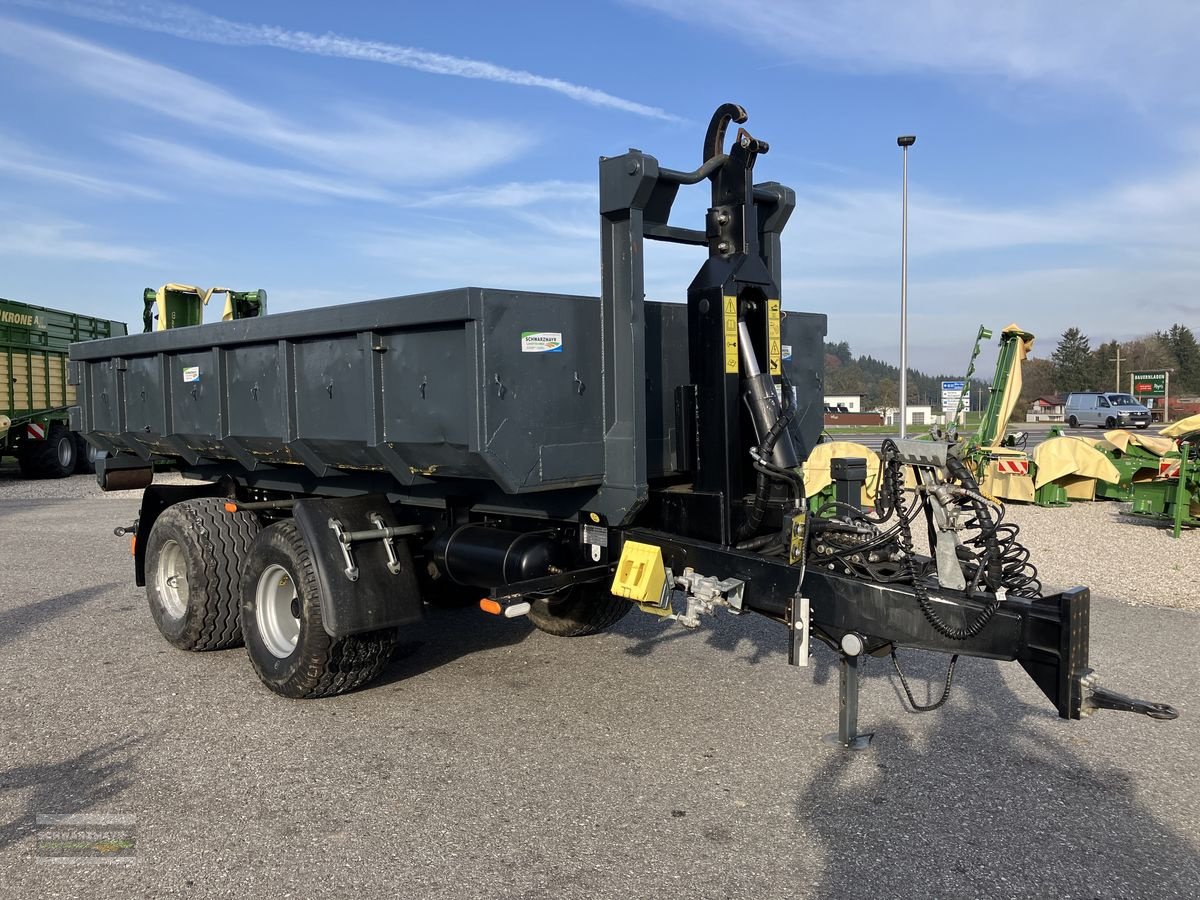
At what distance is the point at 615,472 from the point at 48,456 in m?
19.4

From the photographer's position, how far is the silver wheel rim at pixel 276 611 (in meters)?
5.17

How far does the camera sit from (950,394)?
15516 millimetres

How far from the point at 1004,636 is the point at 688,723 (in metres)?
1.80

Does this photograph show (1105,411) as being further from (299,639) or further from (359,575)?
(299,639)

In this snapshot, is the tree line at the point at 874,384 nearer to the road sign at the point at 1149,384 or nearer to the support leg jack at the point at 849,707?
the road sign at the point at 1149,384

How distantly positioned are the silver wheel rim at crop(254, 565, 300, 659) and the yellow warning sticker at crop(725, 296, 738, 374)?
2.65 m

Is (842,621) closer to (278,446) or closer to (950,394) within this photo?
(278,446)

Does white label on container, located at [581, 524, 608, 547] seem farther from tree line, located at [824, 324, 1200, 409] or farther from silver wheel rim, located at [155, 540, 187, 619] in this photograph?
tree line, located at [824, 324, 1200, 409]

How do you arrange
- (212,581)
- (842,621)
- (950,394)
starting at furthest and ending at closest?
(950,394) → (212,581) → (842,621)

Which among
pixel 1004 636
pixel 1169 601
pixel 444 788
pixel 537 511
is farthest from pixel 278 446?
pixel 1169 601

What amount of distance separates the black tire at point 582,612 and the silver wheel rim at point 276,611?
151cm

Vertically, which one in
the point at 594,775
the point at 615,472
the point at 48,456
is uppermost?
the point at 615,472

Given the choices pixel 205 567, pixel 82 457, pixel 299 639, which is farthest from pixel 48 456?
pixel 299 639

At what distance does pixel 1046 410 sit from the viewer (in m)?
72.1
